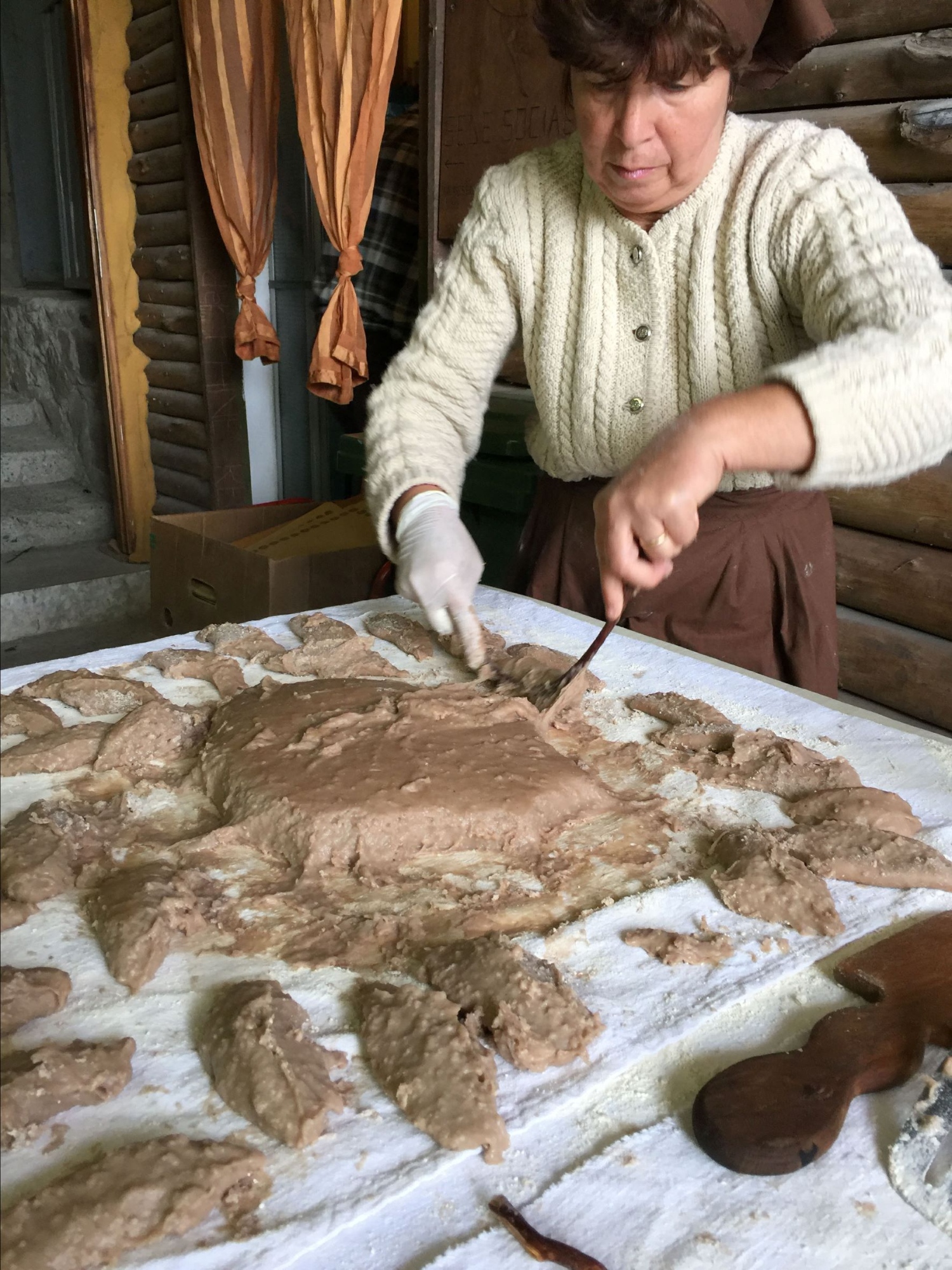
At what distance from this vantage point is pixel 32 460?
20.4 ft

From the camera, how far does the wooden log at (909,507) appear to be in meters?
2.59

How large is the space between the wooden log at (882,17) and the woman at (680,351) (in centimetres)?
104

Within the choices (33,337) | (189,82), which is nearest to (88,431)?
(33,337)

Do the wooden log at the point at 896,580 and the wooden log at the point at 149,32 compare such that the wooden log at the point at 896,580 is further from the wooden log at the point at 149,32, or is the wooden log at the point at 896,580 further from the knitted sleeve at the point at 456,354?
the wooden log at the point at 149,32

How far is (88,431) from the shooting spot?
613 cm

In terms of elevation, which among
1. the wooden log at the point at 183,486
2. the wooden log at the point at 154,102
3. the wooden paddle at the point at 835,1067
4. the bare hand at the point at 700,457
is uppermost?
the wooden log at the point at 154,102

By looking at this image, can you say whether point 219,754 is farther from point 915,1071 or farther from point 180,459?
point 180,459

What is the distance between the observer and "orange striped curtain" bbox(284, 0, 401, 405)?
3.44 meters

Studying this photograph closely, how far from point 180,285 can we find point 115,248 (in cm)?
61

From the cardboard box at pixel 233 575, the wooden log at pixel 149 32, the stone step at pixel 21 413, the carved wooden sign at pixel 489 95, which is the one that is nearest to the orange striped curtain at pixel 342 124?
the carved wooden sign at pixel 489 95

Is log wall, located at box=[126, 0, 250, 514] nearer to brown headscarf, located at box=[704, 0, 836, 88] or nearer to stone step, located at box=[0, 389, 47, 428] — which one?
stone step, located at box=[0, 389, 47, 428]

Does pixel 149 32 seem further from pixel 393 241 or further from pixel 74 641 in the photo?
pixel 74 641

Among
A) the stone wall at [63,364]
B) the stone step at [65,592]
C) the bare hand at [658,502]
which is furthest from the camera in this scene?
the stone wall at [63,364]

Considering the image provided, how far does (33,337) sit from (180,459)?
179cm
